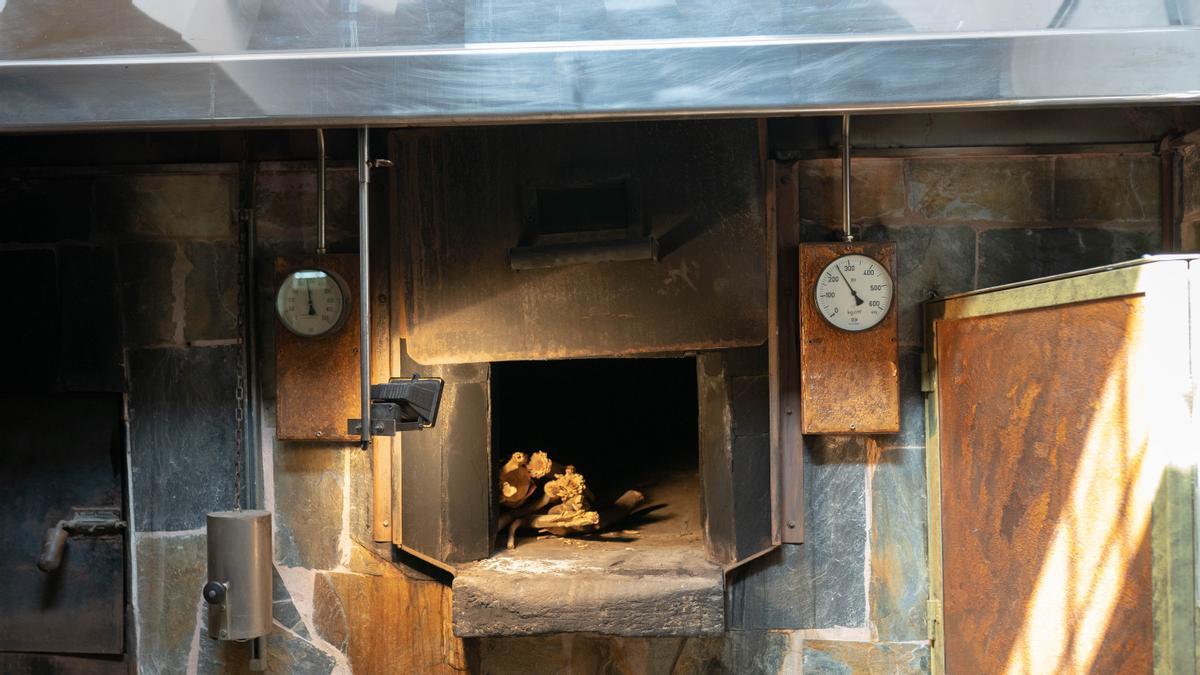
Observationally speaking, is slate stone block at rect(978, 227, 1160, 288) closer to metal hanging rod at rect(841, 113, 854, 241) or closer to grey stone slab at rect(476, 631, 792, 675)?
metal hanging rod at rect(841, 113, 854, 241)

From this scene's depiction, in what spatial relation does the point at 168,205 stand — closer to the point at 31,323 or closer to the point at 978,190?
the point at 31,323

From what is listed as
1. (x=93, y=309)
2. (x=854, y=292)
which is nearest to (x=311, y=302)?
(x=93, y=309)

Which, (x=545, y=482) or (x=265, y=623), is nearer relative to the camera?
(x=265, y=623)

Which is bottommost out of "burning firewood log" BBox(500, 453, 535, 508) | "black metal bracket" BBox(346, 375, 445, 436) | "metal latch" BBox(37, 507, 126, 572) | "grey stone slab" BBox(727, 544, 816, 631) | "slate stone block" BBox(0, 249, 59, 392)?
"grey stone slab" BBox(727, 544, 816, 631)

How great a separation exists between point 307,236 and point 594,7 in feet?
3.27

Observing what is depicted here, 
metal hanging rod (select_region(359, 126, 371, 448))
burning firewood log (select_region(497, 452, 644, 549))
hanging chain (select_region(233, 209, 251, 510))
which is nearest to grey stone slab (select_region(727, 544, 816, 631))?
burning firewood log (select_region(497, 452, 644, 549))

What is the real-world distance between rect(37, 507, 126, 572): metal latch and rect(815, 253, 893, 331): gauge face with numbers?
5.62 ft

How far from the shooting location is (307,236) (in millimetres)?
2162

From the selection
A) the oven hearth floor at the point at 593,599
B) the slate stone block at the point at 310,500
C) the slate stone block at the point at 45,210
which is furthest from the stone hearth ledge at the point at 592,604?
the slate stone block at the point at 45,210

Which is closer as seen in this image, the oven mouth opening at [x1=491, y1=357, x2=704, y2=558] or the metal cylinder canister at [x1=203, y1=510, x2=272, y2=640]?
the metal cylinder canister at [x1=203, y1=510, x2=272, y2=640]

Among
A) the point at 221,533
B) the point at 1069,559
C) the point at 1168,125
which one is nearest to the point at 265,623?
the point at 221,533

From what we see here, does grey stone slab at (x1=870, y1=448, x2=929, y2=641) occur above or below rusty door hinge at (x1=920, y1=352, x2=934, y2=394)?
below

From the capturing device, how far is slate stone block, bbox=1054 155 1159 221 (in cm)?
210

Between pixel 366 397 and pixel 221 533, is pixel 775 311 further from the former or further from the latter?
pixel 221 533
